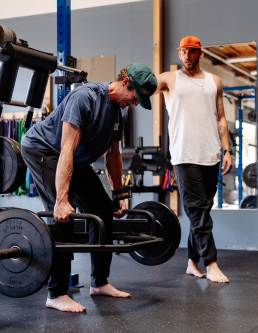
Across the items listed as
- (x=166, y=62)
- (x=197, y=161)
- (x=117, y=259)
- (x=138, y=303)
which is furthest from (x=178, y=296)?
(x=166, y=62)

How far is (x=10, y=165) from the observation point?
9.91ft

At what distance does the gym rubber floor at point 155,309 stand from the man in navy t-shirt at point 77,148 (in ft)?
0.58

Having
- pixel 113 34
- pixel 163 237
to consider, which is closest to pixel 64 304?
pixel 163 237

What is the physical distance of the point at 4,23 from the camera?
6605 millimetres

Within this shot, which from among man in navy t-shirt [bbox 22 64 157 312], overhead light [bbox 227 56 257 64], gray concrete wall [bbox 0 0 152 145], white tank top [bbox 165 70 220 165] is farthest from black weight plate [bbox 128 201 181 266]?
overhead light [bbox 227 56 257 64]

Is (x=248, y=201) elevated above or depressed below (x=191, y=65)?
below

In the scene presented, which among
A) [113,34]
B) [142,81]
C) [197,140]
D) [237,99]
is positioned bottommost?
[197,140]

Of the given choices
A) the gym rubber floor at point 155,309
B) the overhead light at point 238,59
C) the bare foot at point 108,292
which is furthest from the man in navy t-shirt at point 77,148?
the overhead light at point 238,59

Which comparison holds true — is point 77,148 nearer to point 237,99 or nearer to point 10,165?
point 10,165

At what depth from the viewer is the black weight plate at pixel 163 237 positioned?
10.3 feet

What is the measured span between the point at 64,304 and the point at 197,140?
4.75ft

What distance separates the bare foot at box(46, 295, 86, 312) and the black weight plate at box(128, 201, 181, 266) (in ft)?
1.77

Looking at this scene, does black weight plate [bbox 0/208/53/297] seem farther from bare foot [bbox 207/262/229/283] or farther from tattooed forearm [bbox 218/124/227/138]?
tattooed forearm [bbox 218/124/227/138]

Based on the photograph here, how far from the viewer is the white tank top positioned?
3.64 meters
